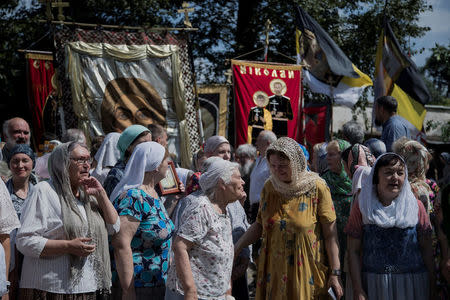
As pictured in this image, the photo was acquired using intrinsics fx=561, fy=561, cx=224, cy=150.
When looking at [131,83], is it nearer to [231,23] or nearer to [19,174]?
[19,174]

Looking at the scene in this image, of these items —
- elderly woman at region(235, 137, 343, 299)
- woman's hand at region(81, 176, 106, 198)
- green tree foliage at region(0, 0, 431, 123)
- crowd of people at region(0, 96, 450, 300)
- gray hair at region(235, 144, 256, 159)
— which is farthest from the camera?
green tree foliage at region(0, 0, 431, 123)

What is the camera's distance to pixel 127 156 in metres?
4.85

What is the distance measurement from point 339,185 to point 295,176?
168 cm

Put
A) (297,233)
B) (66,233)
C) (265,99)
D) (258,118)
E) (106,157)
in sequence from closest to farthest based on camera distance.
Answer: (66,233) < (297,233) < (106,157) < (258,118) < (265,99)

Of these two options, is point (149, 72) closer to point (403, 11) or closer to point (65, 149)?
point (65, 149)

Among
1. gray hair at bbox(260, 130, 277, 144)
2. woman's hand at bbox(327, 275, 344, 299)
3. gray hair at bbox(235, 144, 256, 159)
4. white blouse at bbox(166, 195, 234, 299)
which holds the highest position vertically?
gray hair at bbox(260, 130, 277, 144)

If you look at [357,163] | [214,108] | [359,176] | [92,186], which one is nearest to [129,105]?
[214,108]

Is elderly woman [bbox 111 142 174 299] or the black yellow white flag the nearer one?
elderly woman [bbox 111 142 174 299]

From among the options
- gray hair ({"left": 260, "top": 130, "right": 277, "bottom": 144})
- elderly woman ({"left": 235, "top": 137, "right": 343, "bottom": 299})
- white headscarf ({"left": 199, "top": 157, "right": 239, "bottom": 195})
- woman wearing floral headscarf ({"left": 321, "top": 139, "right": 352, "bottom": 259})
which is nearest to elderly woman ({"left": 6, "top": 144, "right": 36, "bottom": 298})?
white headscarf ({"left": 199, "top": 157, "right": 239, "bottom": 195})

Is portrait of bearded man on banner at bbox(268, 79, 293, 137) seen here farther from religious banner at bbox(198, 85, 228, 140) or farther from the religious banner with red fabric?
the religious banner with red fabric

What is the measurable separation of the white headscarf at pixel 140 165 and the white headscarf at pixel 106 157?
1.49m

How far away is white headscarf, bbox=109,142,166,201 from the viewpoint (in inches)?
158

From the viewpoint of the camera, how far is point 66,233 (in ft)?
12.0

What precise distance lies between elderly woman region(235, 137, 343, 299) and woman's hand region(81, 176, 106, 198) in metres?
Result: 1.30
